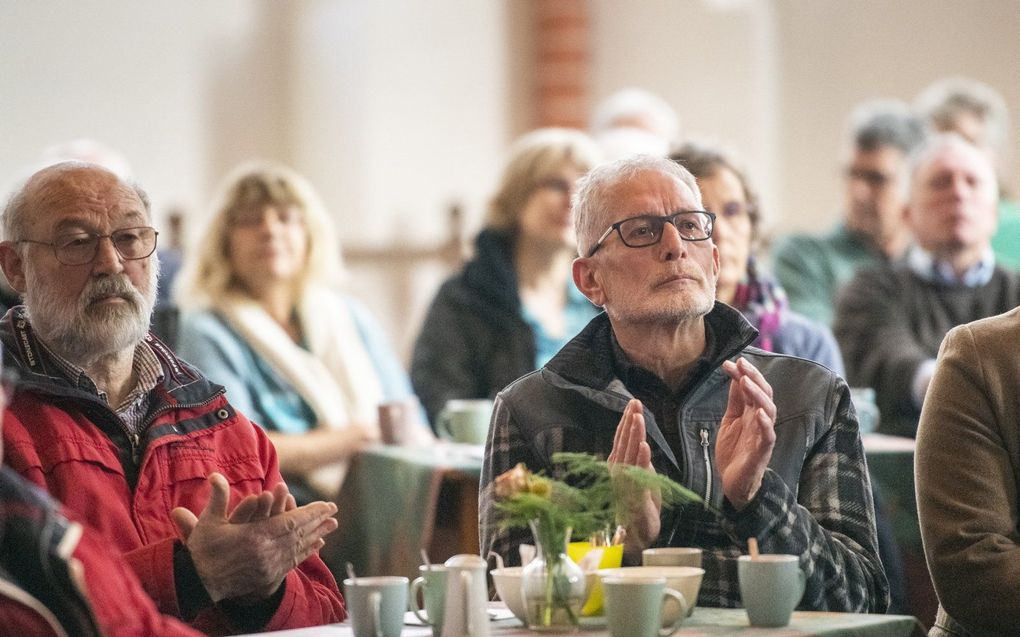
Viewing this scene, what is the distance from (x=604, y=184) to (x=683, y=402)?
42cm

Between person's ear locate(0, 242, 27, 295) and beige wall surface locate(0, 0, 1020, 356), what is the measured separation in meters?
4.67

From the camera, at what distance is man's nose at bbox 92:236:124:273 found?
2.65m

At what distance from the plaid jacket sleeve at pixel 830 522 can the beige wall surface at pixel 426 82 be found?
513cm

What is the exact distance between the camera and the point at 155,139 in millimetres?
7520

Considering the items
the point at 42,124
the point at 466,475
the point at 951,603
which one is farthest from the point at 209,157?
the point at 951,603

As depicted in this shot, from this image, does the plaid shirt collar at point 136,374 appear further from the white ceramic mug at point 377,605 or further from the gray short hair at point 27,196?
the white ceramic mug at point 377,605

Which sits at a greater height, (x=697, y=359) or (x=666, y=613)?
(x=697, y=359)

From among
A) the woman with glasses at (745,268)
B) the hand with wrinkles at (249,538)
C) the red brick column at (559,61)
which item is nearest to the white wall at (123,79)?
the red brick column at (559,61)

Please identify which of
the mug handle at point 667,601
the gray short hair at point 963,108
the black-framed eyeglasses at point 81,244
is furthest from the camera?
the gray short hair at point 963,108

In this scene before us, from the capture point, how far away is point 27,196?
2.68 m

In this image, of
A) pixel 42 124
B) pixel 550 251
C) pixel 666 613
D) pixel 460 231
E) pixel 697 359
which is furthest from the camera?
pixel 460 231

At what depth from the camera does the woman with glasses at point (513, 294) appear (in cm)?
506

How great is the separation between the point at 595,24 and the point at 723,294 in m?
4.97

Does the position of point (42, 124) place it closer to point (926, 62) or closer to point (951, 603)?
point (926, 62)
